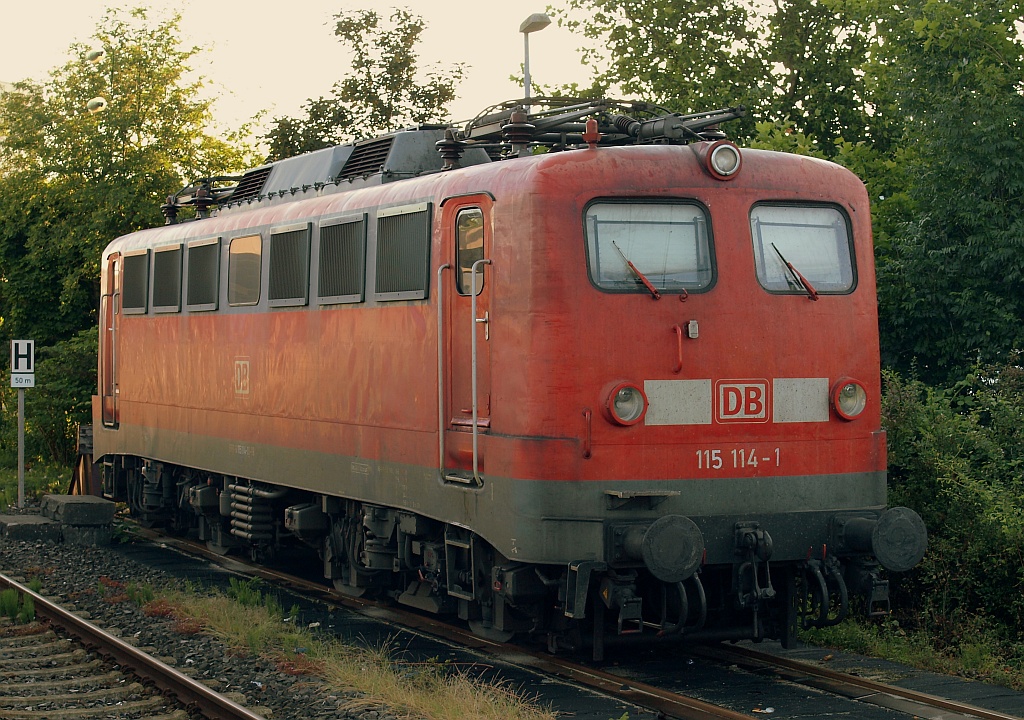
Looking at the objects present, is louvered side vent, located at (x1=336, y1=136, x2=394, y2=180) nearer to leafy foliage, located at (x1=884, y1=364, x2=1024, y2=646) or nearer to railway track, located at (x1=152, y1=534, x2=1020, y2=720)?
railway track, located at (x1=152, y1=534, x2=1020, y2=720)

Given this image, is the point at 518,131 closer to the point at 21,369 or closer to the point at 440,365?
the point at 440,365

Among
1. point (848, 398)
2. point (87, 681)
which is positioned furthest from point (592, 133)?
point (87, 681)

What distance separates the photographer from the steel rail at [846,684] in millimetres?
8211

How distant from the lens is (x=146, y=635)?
10.6 metres

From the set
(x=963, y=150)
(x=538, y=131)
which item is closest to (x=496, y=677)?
(x=538, y=131)

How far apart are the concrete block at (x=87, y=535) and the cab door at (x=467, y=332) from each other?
792cm

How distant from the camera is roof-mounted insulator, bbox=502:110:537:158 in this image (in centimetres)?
1000

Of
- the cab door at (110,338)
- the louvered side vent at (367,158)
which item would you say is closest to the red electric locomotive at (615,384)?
the louvered side vent at (367,158)

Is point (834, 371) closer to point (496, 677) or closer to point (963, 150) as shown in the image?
point (496, 677)

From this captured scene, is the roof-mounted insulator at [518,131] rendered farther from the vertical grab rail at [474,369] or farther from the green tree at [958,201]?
the green tree at [958,201]

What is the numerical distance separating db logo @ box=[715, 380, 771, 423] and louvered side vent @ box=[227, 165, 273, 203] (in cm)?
635

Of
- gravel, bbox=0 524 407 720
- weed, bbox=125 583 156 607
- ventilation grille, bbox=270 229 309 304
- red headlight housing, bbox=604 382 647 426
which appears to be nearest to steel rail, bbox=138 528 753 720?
gravel, bbox=0 524 407 720

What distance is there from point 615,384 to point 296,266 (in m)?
4.11

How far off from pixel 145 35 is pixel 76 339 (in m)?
6.38
